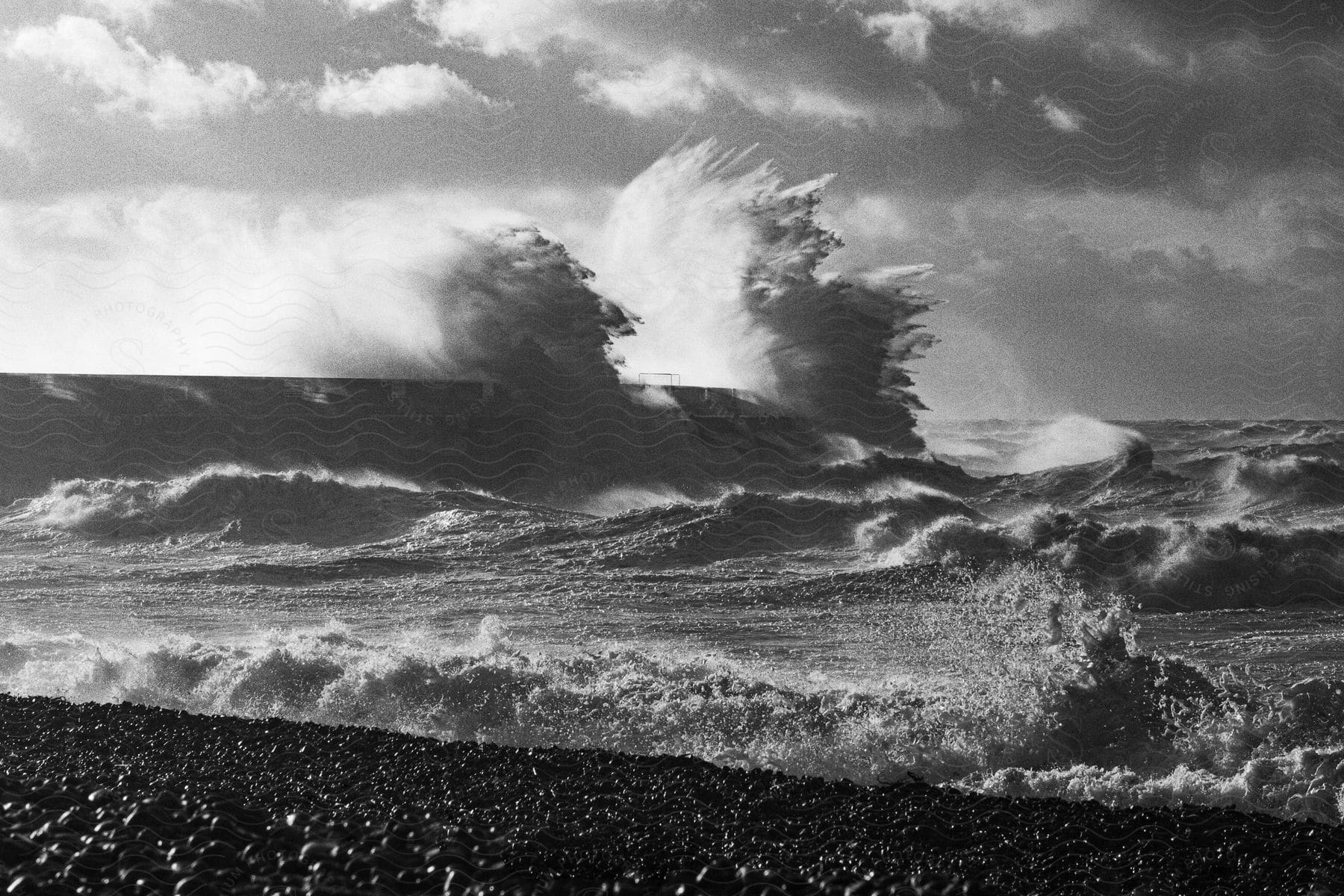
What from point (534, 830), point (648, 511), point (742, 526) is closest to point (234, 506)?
point (648, 511)

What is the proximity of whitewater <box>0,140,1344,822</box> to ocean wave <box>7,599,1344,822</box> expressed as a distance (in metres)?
0.04

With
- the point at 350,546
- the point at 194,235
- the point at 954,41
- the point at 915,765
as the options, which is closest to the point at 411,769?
the point at 915,765

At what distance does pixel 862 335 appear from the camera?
5.51m

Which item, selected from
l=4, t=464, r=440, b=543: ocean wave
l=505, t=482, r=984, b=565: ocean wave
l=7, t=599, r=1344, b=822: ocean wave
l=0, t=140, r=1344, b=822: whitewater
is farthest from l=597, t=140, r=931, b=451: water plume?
l=4, t=464, r=440, b=543: ocean wave

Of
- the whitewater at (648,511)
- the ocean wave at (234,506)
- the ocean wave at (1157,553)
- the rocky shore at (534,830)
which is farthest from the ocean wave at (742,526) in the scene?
the rocky shore at (534,830)

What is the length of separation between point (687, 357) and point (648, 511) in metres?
0.95

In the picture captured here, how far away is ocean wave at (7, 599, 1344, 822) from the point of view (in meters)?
3.44

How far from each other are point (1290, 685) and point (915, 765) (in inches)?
67.2

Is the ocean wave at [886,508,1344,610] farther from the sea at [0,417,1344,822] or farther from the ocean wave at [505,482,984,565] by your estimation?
the ocean wave at [505,482,984,565]

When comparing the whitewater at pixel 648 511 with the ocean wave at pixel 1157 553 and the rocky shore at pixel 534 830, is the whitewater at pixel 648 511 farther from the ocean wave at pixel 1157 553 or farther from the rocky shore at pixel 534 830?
the rocky shore at pixel 534 830

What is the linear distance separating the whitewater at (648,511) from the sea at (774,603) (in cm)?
2

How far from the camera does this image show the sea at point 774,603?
12.6 feet

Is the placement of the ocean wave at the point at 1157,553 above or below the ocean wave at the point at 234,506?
below

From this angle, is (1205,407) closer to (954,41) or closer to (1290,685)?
(1290,685)
